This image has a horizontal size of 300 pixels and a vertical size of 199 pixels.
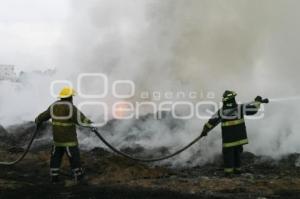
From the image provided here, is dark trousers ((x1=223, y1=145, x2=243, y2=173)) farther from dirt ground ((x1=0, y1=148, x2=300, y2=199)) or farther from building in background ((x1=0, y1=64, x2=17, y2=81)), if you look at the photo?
building in background ((x1=0, y1=64, x2=17, y2=81))

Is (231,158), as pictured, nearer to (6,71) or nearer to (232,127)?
(232,127)

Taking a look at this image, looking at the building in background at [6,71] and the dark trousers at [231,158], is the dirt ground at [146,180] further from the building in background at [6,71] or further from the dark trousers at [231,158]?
the building in background at [6,71]

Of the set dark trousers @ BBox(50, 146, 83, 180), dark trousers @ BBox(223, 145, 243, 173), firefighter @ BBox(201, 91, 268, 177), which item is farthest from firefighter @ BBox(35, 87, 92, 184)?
dark trousers @ BBox(223, 145, 243, 173)

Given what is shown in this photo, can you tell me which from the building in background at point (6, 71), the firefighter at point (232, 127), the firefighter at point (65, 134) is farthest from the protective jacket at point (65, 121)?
the building in background at point (6, 71)

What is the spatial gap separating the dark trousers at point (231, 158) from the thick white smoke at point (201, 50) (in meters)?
2.57

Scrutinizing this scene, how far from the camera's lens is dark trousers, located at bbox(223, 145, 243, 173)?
9.66 m

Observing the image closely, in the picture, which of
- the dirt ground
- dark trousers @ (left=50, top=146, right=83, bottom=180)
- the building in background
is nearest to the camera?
the dirt ground

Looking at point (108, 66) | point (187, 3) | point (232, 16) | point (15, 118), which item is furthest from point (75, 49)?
point (232, 16)

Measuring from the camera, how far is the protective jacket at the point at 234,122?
9.74 metres

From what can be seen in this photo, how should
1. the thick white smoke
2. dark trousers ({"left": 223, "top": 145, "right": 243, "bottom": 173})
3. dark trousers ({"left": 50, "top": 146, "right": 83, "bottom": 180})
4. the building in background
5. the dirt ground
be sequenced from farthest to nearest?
the building in background < the thick white smoke < dark trousers ({"left": 223, "top": 145, "right": 243, "bottom": 173}) < dark trousers ({"left": 50, "top": 146, "right": 83, "bottom": 180}) < the dirt ground

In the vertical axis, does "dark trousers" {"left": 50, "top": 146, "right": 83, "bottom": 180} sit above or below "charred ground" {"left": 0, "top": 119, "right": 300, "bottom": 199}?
above

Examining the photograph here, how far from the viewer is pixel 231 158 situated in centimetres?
969

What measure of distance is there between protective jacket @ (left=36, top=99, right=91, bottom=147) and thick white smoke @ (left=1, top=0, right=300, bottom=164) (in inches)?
138

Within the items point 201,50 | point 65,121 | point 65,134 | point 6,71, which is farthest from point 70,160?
point 6,71
